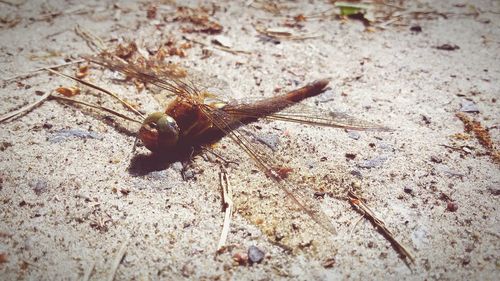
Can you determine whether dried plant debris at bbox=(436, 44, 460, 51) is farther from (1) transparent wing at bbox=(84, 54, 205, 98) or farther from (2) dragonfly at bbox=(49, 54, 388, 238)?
(1) transparent wing at bbox=(84, 54, 205, 98)

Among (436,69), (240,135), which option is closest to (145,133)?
(240,135)

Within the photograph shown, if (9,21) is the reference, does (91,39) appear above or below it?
below

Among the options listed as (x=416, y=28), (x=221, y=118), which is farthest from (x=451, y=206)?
(x=416, y=28)

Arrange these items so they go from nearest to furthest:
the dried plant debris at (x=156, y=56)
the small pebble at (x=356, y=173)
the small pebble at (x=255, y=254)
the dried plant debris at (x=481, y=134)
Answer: the small pebble at (x=255, y=254) → the small pebble at (x=356, y=173) → the dried plant debris at (x=481, y=134) → the dried plant debris at (x=156, y=56)

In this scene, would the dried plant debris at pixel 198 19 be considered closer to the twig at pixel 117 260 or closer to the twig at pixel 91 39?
the twig at pixel 91 39

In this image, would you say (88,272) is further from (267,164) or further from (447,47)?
(447,47)

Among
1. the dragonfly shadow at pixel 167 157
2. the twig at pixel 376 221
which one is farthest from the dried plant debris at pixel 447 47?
the dragonfly shadow at pixel 167 157
